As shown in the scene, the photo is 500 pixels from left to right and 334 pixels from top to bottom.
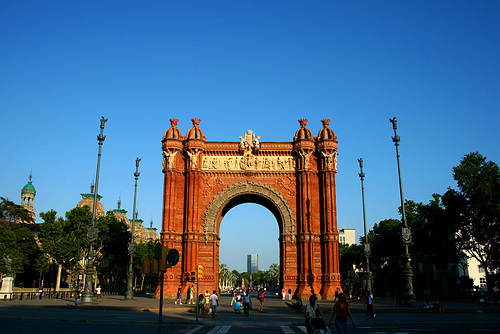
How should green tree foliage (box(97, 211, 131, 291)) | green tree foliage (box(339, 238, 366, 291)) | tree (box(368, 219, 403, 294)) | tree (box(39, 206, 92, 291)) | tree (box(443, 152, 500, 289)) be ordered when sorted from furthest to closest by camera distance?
1. green tree foliage (box(339, 238, 366, 291))
2. tree (box(368, 219, 403, 294))
3. green tree foliage (box(97, 211, 131, 291))
4. tree (box(39, 206, 92, 291))
5. tree (box(443, 152, 500, 289))

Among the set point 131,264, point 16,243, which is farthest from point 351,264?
point 16,243

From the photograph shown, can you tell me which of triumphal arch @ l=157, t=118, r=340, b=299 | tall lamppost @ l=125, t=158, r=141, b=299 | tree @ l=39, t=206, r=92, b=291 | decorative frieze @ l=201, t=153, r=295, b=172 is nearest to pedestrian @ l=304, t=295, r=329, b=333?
triumphal arch @ l=157, t=118, r=340, b=299

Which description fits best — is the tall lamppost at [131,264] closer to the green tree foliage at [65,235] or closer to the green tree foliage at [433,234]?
the green tree foliage at [65,235]

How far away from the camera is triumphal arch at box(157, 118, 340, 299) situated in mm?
41938

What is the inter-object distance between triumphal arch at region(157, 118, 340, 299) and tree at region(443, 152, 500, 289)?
12.5 m

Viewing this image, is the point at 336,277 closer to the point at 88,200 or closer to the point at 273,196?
the point at 273,196

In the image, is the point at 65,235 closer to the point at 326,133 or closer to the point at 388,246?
the point at 326,133

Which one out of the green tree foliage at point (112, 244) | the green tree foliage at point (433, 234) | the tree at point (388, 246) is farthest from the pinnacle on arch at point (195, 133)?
the tree at point (388, 246)

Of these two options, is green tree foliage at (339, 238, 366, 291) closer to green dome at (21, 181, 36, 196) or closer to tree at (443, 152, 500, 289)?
tree at (443, 152, 500, 289)

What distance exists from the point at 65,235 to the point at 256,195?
29530 millimetres

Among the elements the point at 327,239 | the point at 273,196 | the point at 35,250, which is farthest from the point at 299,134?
the point at 35,250

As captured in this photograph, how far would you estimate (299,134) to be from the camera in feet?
148

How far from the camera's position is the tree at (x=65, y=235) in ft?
179

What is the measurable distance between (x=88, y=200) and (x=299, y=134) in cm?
5637
